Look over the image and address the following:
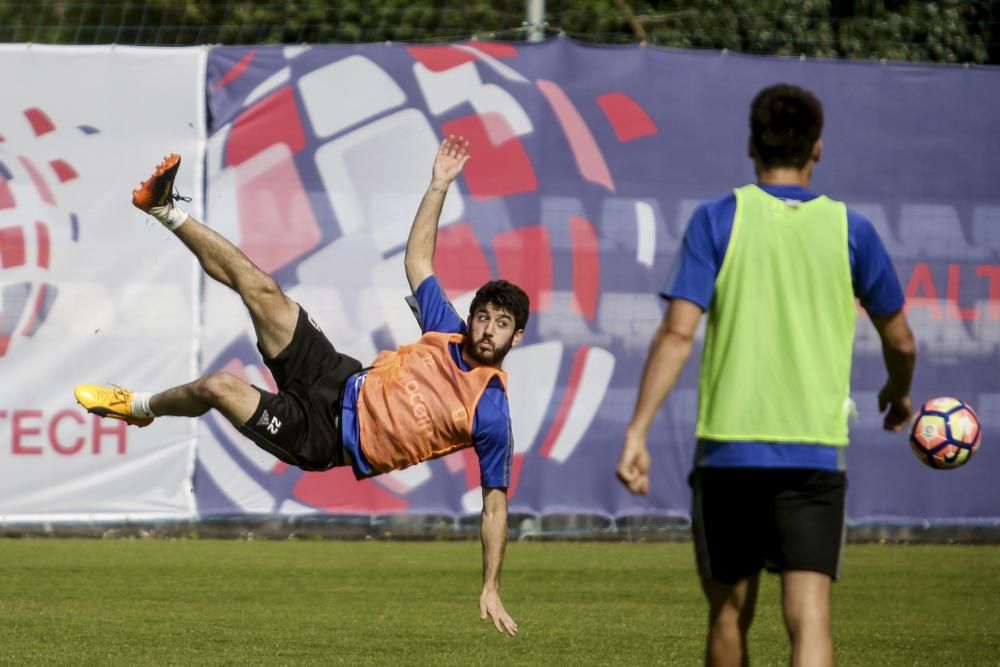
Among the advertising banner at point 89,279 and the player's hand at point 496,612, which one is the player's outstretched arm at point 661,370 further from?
the advertising banner at point 89,279

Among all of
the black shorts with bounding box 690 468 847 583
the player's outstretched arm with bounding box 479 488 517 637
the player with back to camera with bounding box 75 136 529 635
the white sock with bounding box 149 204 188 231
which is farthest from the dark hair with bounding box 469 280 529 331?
the black shorts with bounding box 690 468 847 583

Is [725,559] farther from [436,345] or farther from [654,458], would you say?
[654,458]

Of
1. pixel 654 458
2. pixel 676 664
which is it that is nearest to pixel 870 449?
pixel 654 458

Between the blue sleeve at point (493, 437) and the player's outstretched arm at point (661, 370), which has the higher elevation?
the player's outstretched arm at point (661, 370)

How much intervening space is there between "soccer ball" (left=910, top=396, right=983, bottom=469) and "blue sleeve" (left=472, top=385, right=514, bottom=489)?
5.53ft

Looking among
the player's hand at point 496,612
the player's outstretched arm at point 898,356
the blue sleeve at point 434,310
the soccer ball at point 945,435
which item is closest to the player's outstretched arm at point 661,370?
the player's outstretched arm at point 898,356

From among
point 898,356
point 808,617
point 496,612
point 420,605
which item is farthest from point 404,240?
point 808,617

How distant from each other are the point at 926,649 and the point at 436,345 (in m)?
2.64

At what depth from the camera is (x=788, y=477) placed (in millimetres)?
4301

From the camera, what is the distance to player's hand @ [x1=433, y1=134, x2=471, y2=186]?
7.03m

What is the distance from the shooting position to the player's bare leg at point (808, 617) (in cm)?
421

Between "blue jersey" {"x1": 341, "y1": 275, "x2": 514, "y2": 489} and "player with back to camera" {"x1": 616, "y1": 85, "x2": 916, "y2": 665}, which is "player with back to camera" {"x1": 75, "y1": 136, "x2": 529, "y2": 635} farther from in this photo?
"player with back to camera" {"x1": 616, "y1": 85, "x2": 916, "y2": 665}

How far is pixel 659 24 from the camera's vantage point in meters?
18.2

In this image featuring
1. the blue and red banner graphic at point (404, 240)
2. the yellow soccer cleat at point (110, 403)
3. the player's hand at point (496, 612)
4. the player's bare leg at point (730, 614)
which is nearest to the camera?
the player's bare leg at point (730, 614)
